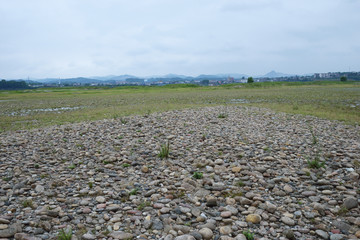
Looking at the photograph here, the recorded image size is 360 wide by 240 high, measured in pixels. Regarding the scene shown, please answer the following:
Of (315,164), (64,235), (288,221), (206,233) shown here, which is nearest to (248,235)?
(206,233)

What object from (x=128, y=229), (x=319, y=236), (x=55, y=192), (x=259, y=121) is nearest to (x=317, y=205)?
(x=319, y=236)

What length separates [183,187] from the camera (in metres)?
6.72

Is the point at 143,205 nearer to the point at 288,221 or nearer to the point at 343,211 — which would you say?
the point at 288,221

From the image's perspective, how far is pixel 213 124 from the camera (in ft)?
47.9

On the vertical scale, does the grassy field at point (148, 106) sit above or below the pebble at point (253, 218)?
above

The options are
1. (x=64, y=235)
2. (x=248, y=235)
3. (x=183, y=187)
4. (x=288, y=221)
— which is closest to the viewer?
(x=64, y=235)

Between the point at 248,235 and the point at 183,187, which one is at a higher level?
the point at 183,187

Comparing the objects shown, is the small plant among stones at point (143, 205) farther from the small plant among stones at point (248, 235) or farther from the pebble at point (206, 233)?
the small plant among stones at point (248, 235)

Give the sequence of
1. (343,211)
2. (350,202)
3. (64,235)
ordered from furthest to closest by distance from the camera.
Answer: (350,202)
(343,211)
(64,235)

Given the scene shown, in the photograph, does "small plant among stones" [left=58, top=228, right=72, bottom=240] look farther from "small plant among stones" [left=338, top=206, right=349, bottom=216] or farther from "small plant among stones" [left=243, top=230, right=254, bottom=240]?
"small plant among stones" [left=338, top=206, right=349, bottom=216]

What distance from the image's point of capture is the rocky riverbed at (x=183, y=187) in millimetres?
4961

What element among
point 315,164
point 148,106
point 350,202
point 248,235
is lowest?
point 248,235

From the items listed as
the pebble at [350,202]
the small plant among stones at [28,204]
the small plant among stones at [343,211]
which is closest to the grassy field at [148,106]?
the pebble at [350,202]

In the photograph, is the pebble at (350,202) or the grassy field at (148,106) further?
the grassy field at (148,106)
